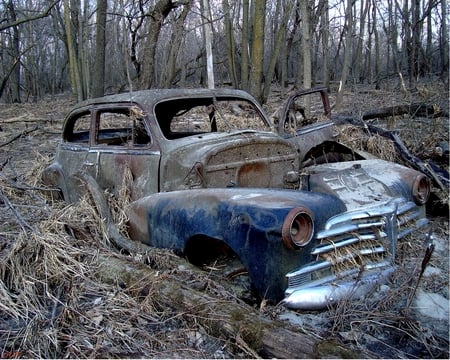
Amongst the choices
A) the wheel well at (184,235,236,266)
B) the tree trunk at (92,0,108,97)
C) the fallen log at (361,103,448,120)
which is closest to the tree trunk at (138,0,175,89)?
the tree trunk at (92,0,108,97)

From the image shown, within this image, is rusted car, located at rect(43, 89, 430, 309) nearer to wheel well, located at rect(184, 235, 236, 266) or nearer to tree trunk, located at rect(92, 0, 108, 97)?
wheel well, located at rect(184, 235, 236, 266)

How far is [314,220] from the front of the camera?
2840 millimetres

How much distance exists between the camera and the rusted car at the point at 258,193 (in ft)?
9.04

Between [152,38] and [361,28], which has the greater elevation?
[361,28]

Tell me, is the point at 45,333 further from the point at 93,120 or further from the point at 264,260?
the point at 93,120

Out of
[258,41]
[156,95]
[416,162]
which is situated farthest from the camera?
[258,41]

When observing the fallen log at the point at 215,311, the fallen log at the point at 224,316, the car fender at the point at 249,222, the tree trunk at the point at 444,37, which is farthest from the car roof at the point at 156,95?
the tree trunk at the point at 444,37

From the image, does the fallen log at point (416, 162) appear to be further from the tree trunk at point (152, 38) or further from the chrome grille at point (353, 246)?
the tree trunk at point (152, 38)

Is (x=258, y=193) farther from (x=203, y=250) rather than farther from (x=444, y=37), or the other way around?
(x=444, y=37)

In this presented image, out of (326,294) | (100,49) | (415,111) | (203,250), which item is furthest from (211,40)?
(326,294)

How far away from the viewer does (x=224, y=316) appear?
2432 millimetres

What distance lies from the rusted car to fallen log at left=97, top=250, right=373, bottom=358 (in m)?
0.35

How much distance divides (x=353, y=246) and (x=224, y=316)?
1.10m

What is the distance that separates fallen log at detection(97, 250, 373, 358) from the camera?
2121 millimetres
